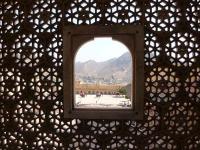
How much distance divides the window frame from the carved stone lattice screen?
92 mm

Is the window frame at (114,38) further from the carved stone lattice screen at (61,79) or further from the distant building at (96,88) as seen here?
the distant building at (96,88)

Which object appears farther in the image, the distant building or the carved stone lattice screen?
the distant building

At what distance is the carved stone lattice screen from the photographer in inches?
165

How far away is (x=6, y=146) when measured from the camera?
4398 mm

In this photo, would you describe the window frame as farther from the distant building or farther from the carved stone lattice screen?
the distant building

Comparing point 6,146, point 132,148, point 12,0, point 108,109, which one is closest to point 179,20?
point 108,109

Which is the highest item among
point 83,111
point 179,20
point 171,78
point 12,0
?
point 12,0

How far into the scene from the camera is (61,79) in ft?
14.2

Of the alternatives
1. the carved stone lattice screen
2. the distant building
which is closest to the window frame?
the carved stone lattice screen

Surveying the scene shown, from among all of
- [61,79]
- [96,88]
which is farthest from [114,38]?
[96,88]

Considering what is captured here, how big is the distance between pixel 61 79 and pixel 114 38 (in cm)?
90

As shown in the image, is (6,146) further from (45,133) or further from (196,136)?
(196,136)

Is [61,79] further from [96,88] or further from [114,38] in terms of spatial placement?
[96,88]

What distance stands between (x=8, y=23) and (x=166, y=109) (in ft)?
7.97
